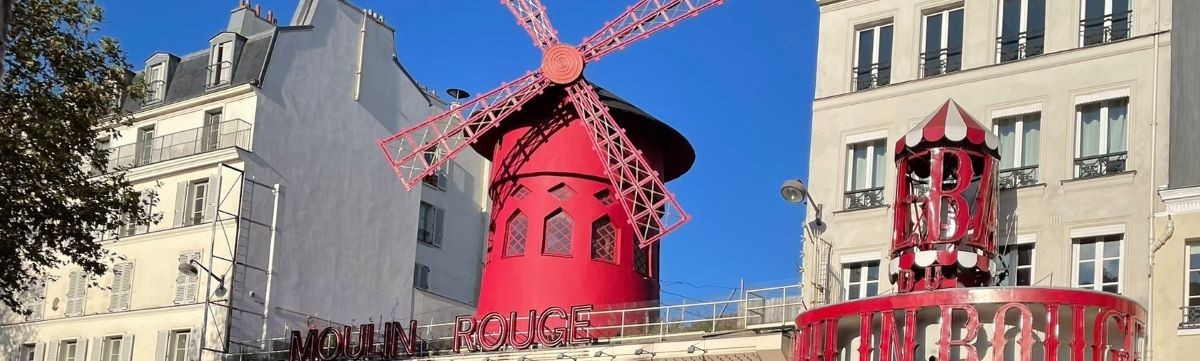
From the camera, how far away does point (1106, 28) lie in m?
17.7

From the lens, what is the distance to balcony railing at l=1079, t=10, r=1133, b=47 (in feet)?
57.5

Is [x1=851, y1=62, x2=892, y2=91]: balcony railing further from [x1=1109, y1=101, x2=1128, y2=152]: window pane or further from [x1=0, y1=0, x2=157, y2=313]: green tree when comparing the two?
[x1=0, y1=0, x2=157, y2=313]: green tree

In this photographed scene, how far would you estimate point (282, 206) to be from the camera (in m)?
28.1

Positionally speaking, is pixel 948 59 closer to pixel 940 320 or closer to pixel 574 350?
pixel 940 320

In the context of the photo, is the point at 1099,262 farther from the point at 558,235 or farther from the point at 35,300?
the point at 35,300

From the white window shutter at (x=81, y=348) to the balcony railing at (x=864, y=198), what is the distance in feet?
53.5

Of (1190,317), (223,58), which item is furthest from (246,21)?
(1190,317)

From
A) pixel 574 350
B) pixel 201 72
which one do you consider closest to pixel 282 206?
pixel 201 72

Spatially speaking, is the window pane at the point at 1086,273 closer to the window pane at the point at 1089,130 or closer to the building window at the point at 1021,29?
the window pane at the point at 1089,130

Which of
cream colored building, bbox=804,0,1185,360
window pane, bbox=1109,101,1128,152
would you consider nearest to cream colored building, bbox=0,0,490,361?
cream colored building, bbox=804,0,1185,360

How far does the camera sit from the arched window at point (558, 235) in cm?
2472

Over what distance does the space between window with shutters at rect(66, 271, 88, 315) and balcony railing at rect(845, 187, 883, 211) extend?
54.4ft

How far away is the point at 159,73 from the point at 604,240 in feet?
35.9

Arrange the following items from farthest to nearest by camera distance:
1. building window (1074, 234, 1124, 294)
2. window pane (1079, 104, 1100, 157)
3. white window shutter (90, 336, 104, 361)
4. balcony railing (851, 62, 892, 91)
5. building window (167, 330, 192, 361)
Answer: white window shutter (90, 336, 104, 361) → building window (167, 330, 192, 361) → balcony railing (851, 62, 892, 91) → window pane (1079, 104, 1100, 157) → building window (1074, 234, 1124, 294)
